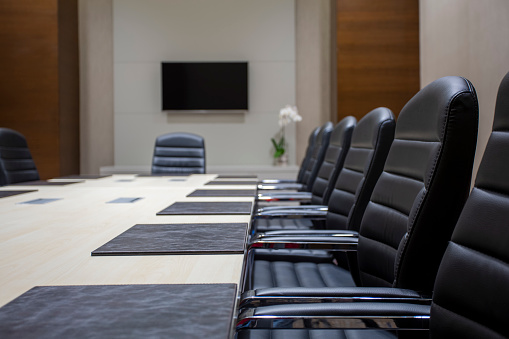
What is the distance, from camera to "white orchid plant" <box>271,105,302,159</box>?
6.04 metres

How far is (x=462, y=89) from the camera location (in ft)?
3.40

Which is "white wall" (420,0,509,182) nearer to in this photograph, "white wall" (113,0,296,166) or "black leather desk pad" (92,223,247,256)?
"black leather desk pad" (92,223,247,256)

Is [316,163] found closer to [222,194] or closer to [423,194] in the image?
[222,194]

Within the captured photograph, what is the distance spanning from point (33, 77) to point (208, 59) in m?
2.21

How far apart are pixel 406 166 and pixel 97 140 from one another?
5970mm

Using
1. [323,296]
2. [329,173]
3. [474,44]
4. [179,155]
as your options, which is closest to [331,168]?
[329,173]

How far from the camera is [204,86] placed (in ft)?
21.1

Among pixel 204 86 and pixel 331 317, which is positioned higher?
pixel 204 86

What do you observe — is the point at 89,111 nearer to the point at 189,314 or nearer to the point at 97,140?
the point at 97,140

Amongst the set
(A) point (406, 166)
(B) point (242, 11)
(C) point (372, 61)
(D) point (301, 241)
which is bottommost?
(D) point (301, 241)

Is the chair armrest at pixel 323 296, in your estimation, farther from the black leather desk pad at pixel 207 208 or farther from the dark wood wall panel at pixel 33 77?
the dark wood wall panel at pixel 33 77

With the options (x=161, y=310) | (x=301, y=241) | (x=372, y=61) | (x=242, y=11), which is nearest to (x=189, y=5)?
(x=242, y=11)

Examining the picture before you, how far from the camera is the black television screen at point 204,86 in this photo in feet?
21.1

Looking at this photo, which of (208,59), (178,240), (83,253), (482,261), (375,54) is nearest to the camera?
(482,261)
